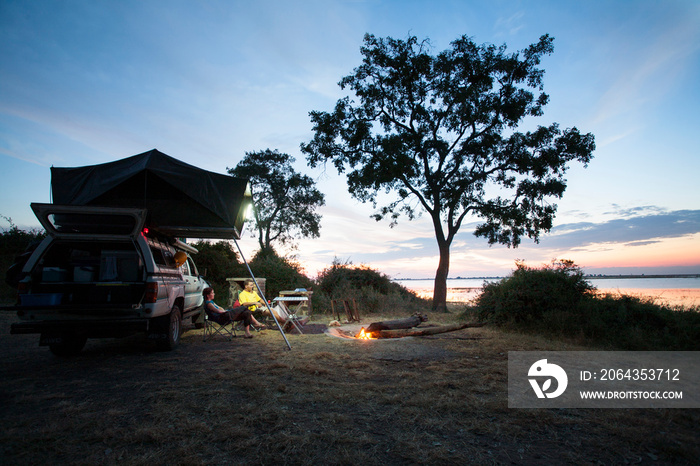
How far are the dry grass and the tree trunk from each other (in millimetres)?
10285

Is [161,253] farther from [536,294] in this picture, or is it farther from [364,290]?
[364,290]

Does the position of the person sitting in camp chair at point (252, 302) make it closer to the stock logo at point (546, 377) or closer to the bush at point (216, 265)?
the stock logo at point (546, 377)

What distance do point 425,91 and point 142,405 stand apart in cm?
1678

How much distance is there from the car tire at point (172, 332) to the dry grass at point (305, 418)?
0.75 metres

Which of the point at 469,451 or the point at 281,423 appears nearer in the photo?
the point at 469,451

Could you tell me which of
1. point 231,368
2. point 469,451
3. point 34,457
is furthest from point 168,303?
point 469,451

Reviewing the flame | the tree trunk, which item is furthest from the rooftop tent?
the tree trunk

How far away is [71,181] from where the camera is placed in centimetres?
700

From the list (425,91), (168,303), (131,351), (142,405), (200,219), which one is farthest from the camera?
(425,91)

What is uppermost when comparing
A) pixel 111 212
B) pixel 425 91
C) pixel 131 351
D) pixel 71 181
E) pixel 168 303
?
pixel 425 91

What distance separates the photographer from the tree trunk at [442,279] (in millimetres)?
15913

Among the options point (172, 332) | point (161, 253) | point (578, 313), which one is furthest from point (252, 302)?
point (578, 313)

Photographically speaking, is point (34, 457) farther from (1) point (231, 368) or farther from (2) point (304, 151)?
(2) point (304, 151)

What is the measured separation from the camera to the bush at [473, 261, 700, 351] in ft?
21.7
